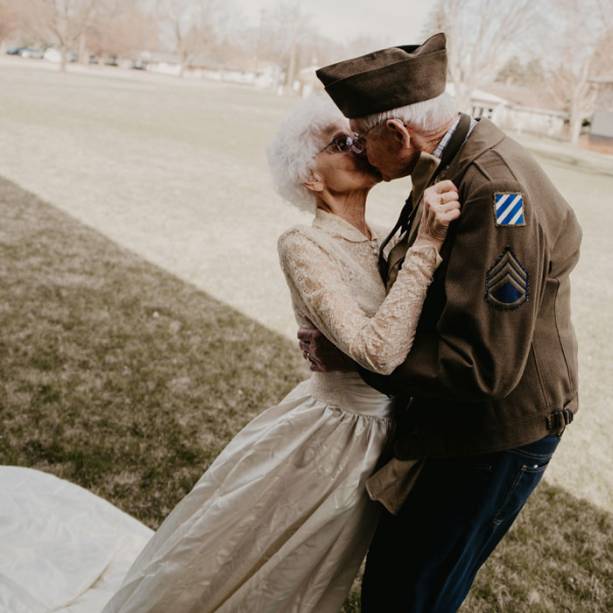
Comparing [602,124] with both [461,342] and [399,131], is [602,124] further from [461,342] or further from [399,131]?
[461,342]

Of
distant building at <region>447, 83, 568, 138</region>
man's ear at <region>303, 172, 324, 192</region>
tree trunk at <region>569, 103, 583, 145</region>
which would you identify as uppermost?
man's ear at <region>303, 172, 324, 192</region>

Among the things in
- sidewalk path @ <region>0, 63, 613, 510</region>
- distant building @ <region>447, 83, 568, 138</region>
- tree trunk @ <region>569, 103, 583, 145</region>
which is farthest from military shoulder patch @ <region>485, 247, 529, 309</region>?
distant building @ <region>447, 83, 568, 138</region>

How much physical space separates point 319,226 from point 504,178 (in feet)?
2.37

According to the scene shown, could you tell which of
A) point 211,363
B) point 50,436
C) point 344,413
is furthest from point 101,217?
point 344,413

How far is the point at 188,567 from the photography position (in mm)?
2082

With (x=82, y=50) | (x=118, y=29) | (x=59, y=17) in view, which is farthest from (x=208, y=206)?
(x=118, y=29)

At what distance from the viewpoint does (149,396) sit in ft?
14.5

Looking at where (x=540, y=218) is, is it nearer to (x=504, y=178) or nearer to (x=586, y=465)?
(x=504, y=178)

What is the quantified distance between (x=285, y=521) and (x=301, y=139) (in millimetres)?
1214

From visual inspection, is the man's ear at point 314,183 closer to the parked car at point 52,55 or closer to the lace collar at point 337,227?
the lace collar at point 337,227

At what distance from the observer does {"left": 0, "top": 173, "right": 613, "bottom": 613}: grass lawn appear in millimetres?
3293

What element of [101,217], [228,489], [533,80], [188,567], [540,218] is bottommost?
[533,80]

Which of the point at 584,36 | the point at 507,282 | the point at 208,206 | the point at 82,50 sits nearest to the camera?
the point at 507,282

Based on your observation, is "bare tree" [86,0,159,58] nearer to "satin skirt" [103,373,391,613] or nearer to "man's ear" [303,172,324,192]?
"man's ear" [303,172,324,192]
